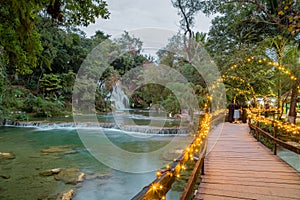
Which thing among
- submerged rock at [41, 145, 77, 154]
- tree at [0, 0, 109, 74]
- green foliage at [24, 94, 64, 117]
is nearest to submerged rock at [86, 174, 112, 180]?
submerged rock at [41, 145, 77, 154]

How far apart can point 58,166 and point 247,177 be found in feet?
19.3

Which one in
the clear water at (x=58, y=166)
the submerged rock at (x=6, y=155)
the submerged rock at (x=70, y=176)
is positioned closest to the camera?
the clear water at (x=58, y=166)

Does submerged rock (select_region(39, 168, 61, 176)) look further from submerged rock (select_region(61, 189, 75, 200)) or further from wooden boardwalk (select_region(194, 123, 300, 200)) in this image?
wooden boardwalk (select_region(194, 123, 300, 200))

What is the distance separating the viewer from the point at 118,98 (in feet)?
95.2

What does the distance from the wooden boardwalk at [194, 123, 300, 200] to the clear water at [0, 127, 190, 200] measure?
1.68 metres

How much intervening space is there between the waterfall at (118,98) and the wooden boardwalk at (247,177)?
23623 millimetres

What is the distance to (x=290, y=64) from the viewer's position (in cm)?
902

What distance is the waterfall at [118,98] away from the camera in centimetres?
2807

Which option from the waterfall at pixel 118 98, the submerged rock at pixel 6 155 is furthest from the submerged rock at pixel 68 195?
the waterfall at pixel 118 98

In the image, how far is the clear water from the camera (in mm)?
5328

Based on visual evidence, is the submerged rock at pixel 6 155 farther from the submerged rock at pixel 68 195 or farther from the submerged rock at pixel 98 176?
the submerged rock at pixel 68 195

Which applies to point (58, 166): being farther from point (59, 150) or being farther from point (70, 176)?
point (59, 150)

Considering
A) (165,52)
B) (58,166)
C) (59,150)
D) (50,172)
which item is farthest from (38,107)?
(50,172)

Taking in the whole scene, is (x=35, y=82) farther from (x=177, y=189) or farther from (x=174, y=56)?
(x=177, y=189)
